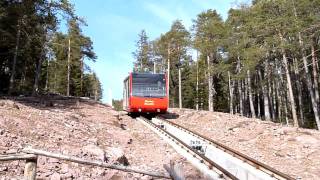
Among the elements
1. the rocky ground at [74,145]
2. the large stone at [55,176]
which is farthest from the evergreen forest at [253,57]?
the large stone at [55,176]

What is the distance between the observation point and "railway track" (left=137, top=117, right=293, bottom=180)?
13.0 meters

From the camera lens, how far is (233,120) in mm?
27047

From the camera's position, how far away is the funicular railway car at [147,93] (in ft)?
95.1

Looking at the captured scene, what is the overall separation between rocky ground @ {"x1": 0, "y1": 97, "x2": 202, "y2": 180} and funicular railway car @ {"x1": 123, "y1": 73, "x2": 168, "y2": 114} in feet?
26.5

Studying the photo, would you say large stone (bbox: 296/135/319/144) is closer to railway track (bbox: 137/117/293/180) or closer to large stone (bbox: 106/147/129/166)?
railway track (bbox: 137/117/293/180)

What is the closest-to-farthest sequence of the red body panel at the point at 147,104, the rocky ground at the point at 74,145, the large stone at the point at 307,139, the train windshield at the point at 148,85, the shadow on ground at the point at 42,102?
the rocky ground at the point at 74,145
the large stone at the point at 307,139
the shadow on ground at the point at 42,102
the red body panel at the point at 147,104
the train windshield at the point at 148,85

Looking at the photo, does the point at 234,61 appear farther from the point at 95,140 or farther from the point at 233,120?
the point at 95,140

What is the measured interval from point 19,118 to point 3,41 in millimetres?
13227

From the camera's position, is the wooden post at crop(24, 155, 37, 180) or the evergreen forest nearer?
the wooden post at crop(24, 155, 37, 180)

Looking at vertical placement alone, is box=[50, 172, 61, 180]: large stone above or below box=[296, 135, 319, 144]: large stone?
below

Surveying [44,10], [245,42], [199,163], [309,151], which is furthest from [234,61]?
[199,163]

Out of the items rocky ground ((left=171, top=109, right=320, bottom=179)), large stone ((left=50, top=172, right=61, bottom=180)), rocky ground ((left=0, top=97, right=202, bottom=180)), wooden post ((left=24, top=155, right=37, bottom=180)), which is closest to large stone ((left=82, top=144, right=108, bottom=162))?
rocky ground ((left=0, top=97, right=202, bottom=180))

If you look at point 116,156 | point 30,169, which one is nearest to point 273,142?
point 116,156

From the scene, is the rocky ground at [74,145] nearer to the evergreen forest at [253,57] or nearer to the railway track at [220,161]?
the railway track at [220,161]
